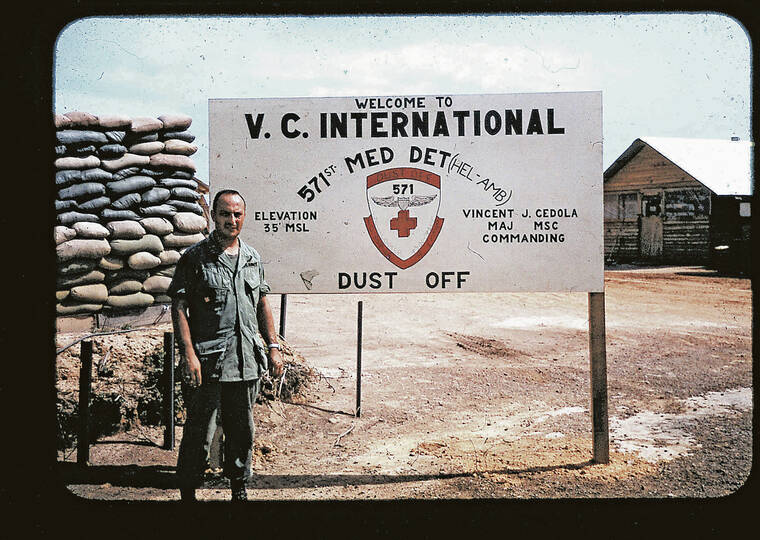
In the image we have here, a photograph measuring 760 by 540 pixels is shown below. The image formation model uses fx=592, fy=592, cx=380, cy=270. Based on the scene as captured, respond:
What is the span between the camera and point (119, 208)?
7.35 metres

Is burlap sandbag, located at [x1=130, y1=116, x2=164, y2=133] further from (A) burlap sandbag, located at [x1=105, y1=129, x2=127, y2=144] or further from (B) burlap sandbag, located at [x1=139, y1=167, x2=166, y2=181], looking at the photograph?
(B) burlap sandbag, located at [x1=139, y1=167, x2=166, y2=181]

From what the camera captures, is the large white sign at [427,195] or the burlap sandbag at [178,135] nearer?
the large white sign at [427,195]

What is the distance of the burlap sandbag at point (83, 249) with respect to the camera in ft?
22.6

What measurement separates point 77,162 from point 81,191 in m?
0.35

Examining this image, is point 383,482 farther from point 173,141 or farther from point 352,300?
point 352,300

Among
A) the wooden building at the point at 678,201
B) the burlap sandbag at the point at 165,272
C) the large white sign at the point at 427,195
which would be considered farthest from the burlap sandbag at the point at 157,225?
the wooden building at the point at 678,201

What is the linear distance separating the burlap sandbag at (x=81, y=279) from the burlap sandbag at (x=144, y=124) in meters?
1.83

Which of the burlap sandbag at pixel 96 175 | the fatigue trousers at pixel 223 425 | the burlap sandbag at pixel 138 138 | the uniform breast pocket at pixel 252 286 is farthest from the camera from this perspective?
the burlap sandbag at pixel 138 138

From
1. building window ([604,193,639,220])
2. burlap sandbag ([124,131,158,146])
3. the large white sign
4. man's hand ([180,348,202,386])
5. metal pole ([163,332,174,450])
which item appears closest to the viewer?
man's hand ([180,348,202,386])

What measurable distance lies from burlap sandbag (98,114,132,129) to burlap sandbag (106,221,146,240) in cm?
119

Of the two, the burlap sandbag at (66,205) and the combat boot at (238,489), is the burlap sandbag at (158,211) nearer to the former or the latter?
the burlap sandbag at (66,205)

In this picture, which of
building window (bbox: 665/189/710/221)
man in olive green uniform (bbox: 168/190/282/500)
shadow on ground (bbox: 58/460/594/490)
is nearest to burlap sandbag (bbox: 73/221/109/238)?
shadow on ground (bbox: 58/460/594/490)

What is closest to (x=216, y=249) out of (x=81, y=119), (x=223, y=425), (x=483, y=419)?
(x=223, y=425)

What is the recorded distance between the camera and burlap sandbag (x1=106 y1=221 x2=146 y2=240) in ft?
23.7
